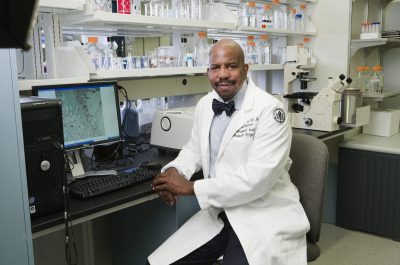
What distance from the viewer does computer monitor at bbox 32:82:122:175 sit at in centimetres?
188

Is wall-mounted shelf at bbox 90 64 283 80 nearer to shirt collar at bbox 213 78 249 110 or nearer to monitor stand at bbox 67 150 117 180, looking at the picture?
monitor stand at bbox 67 150 117 180

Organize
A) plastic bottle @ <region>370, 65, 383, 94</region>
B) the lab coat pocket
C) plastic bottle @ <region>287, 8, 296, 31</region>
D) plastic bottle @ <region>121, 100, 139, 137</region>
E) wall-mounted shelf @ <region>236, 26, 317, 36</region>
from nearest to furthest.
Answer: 1. the lab coat pocket
2. plastic bottle @ <region>121, 100, 139, 137</region>
3. wall-mounted shelf @ <region>236, 26, 317, 36</region>
4. plastic bottle @ <region>287, 8, 296, 31</region>
5. plastic bottle @ <region>370, 65, 383, 94</region>

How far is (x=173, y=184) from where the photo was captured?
5.47 feet

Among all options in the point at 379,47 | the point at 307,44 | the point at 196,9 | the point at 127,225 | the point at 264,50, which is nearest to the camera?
the point at 127,225

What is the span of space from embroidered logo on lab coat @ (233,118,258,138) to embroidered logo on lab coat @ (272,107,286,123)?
0.08 metres

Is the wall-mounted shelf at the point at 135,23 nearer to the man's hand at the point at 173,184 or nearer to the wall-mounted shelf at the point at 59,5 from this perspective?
the wall-mounted shelf at the point at 59,5

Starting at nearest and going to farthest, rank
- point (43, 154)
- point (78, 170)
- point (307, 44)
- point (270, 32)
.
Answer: point (43, 154)
point (78, 170)
point (270, 32)
point (307, 44)

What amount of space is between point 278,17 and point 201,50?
88 cm

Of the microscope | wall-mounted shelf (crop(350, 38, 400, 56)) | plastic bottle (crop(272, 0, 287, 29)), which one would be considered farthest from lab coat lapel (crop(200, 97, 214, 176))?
wall-mounted shelf (crop(350, 38, 400, 56))

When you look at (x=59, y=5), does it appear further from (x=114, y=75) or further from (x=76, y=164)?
(x=76, y=164)

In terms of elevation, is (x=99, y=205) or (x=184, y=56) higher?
(x=184, y=56)

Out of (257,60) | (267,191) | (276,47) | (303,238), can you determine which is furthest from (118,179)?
(276,47)

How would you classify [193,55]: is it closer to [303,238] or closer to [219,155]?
[219,155]

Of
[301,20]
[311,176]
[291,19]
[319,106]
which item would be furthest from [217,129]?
[301,20]
